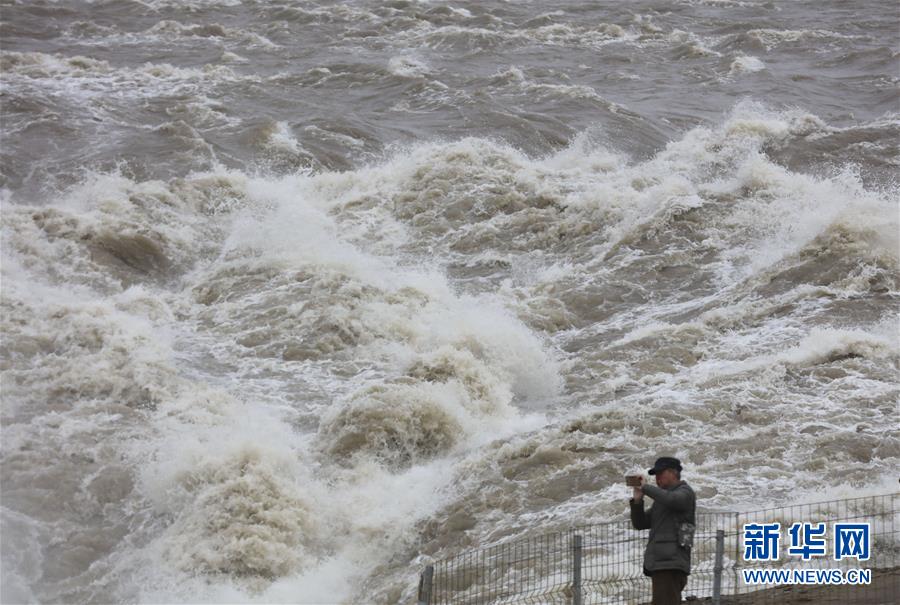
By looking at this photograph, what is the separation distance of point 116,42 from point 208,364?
745 inches

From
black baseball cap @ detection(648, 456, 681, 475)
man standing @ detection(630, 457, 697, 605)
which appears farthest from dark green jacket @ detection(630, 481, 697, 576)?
black baseball cap @ detection(648, 456, 681, 475)

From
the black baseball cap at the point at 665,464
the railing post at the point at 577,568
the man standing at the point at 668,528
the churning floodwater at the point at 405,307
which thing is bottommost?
the churning floodwater at the point at 405,307

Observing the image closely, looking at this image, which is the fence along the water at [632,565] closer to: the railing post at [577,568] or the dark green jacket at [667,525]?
the railing post at [577,568]

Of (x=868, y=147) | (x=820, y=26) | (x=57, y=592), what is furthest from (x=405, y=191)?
(x=820, y=26)

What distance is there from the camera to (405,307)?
Result: 46.7 feet

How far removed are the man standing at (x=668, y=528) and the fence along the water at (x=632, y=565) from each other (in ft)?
1.66

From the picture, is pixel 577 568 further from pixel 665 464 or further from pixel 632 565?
pixel 632 565

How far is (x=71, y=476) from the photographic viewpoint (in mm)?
10500

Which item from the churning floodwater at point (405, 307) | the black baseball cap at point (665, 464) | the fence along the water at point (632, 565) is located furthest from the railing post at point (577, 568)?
the churning floodwater at point (405, 307)

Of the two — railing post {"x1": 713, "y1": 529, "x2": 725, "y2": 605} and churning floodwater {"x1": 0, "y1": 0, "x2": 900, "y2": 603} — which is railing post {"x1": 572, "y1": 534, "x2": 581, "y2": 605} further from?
churning floodwater {"x1": 0, "y1": 0, "x2": 900, "y2": 603}

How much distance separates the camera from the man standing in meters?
6.22

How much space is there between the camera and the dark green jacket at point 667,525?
622 cm

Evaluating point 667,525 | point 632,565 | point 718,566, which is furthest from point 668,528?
point 632,565

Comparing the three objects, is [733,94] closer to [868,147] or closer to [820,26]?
[868,147]
